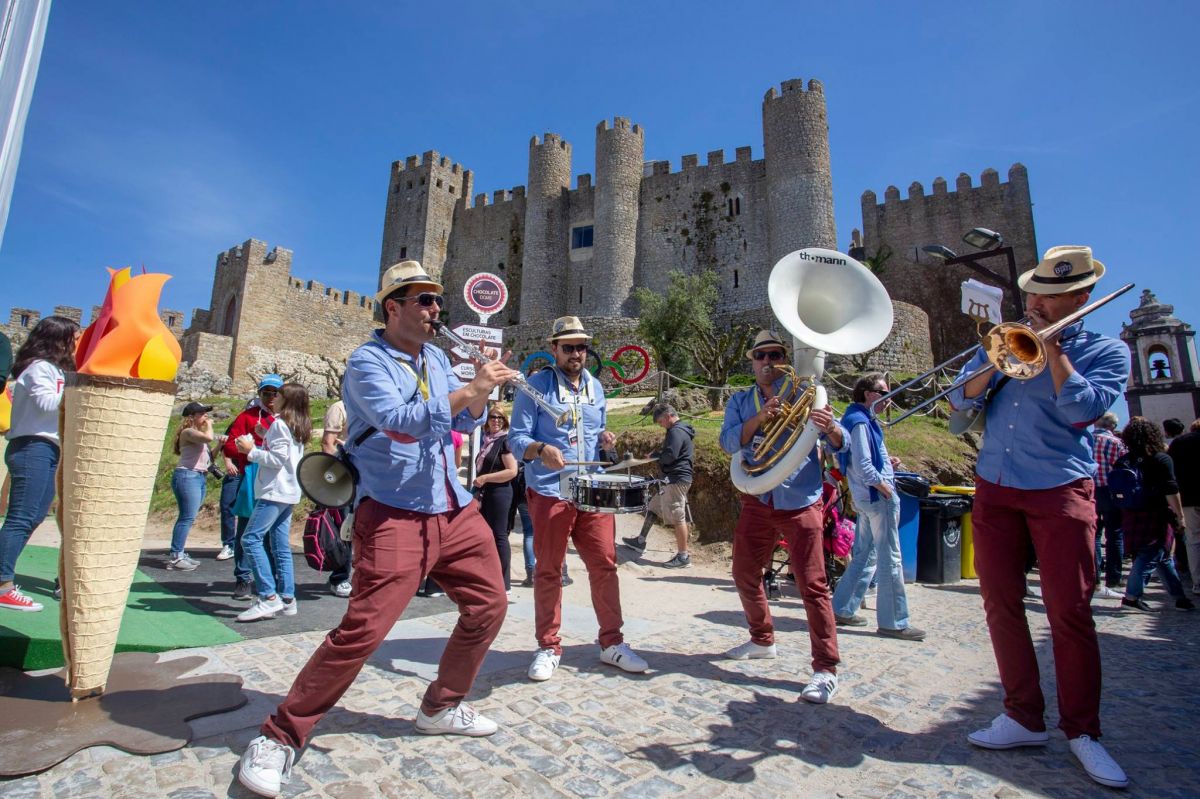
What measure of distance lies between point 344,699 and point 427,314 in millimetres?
1921

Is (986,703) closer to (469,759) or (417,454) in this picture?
(469,759)

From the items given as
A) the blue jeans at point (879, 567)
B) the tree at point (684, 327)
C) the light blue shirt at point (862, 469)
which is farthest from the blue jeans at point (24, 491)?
the tree at point (684, 327)

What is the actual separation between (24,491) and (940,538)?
8.51 m

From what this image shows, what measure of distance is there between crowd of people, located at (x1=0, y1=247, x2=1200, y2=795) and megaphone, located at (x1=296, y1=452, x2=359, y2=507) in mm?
124

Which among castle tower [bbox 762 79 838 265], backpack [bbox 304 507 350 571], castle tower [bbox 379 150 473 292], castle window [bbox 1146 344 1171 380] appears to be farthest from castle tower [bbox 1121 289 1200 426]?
castle tower [bbox 379 150 473 292]

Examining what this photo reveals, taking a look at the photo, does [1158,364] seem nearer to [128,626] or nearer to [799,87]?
[799,87]

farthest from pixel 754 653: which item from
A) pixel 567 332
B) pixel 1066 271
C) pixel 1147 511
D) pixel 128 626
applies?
pixel 1147 511

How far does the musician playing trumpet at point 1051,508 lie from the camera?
8.95 feet

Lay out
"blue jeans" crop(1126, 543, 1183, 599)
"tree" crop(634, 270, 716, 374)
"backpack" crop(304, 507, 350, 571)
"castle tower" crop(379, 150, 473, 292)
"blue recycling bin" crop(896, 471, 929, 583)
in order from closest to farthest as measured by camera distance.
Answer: "backpack" crop(304, 507, 350, 571)
"blue jeans" crop(1126, 543, 1183, 599)
"blue recycling bin" crop(896, 471, 929, 583)
"tree" crop(634, 270, 716, 374)
"castle tower" crop(379, 150, 473, 292)

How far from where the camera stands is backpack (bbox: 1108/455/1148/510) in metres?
6.50

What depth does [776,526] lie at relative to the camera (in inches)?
155

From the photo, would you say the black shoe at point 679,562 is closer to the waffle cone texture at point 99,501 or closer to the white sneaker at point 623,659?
the white sneaker at point 623,659

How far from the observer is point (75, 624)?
2.75m

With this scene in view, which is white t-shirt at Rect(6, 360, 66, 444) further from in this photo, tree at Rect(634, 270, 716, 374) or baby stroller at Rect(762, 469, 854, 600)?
tree at Rect(634, 270, 716, 374)
